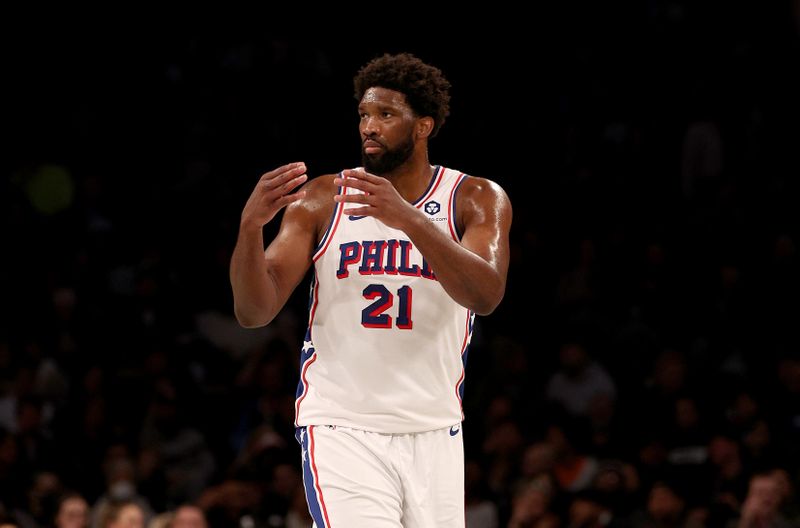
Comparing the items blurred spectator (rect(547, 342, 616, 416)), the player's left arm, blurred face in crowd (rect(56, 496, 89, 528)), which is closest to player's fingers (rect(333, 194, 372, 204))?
the player's left arm

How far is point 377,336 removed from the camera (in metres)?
4.63

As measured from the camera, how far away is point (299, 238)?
476 cm

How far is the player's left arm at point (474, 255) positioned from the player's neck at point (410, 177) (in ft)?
0.81

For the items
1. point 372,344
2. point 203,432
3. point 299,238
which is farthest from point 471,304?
point 203,432

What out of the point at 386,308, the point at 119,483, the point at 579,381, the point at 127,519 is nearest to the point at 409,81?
the point at 386,308

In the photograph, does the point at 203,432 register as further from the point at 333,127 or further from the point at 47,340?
the point at 333,127

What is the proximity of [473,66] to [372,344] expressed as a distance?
34.1ft

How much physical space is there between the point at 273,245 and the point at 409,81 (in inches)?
31.0

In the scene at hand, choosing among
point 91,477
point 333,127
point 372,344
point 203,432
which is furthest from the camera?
point 333,127

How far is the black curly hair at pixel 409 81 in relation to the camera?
4750 millimetres

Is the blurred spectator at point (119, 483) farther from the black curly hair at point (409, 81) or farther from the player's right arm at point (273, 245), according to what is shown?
the black curly hair at point (409, 81)

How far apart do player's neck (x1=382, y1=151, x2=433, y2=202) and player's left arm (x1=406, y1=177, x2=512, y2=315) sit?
0.25m

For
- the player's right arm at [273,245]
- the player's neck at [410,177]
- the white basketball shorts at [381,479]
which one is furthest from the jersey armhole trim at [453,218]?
the white basketball shorts at [381,479]

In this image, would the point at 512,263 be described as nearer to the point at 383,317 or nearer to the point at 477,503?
the point at 477,503
